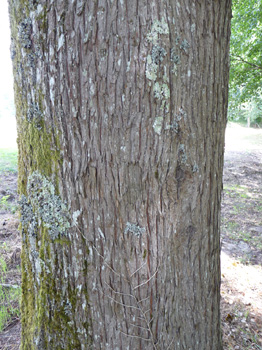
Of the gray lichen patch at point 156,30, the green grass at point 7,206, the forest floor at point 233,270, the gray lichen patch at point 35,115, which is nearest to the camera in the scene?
the gray lichen patch at point 156,30

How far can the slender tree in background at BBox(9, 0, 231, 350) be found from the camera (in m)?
1.08

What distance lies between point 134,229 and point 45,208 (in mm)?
489

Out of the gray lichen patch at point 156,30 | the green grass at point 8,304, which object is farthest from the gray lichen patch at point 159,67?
the green grass at point 8,304

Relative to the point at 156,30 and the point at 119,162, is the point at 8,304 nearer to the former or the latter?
the point at 119,162

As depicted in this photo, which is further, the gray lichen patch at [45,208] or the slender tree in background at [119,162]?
the gray lichen patch at [45,208]

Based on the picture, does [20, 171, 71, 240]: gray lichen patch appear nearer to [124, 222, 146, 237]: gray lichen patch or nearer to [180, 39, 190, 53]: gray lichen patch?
[124, 222, 146, 237]: gray lichen patch

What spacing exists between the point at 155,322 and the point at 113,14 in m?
1.55

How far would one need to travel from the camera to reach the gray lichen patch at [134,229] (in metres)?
1.22

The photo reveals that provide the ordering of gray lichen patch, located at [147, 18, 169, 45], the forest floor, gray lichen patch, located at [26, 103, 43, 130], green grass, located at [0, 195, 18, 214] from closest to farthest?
gray lichen patch, located at [147, 18, 169, 45] < gray lichen patch, located at [26, 103, 43, 130] < the forest floor < green grass, located at [0, 195, 18, 214]

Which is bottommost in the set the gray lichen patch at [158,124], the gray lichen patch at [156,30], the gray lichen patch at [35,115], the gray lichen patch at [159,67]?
the gray lichen patch at [158,124]

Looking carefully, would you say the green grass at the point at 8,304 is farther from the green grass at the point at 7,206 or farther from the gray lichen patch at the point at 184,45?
the gray lichen patch at the point at 184,45

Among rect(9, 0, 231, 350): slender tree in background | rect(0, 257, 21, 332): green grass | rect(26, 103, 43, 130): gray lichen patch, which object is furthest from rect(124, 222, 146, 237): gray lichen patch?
rect(0, 257, 21, 332): green grass

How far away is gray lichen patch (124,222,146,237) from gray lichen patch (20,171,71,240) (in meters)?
0.30

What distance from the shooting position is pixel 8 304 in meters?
2.35
